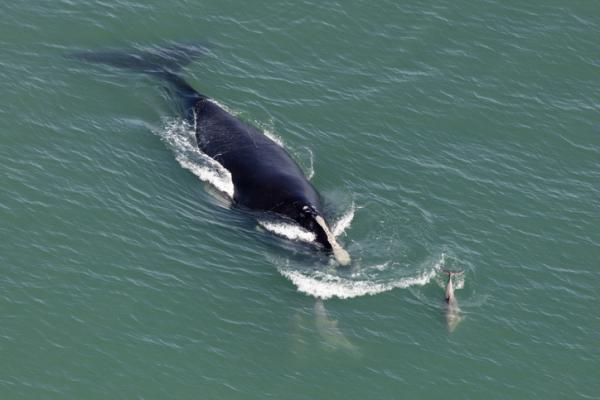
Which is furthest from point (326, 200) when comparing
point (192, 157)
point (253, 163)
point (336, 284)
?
point (192, 157)

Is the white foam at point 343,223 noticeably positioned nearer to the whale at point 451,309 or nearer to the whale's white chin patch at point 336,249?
the whale's white chin patch at point 336,249

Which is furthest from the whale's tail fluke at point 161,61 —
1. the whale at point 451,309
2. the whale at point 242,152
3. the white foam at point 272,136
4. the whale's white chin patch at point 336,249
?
the whale at point 451,309

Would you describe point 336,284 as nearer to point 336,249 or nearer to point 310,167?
point 336,249

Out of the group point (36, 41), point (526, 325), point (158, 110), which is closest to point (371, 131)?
point (158, 110)

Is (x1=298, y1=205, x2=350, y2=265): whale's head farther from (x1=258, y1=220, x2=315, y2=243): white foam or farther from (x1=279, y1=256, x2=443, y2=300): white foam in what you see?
(x1=279, y1=256, x2=443, y2=300): white foam

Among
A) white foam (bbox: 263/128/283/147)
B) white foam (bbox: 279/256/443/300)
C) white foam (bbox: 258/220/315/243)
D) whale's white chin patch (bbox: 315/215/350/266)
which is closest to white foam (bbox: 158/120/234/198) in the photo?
white foam (bbox: 258/220/315/243)

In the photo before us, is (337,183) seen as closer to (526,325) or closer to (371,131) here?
(371,131)
